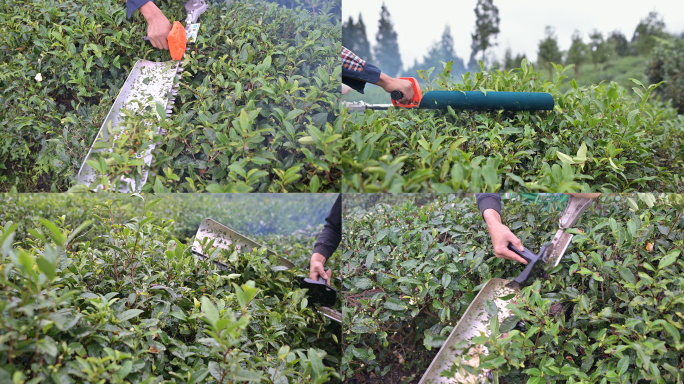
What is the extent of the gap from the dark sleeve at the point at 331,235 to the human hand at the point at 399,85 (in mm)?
679

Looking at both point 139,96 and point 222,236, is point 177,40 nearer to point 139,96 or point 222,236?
point 139,96

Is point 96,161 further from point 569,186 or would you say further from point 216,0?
point 569,186

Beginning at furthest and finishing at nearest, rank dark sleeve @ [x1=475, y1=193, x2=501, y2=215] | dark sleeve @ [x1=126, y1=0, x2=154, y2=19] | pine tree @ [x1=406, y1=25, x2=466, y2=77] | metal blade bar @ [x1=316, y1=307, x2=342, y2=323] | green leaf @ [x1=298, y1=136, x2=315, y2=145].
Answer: pine tree @ [x1=406, y1=25, x2=466, y2=77]
dark sleeve @ [x1=126, y1=0, x2=154, y2=19]
metal blade bar @ [x1=316, y1=307, x2=342, y2=323]
dark sleeve @ [x1=475, y1=193, x2=501, y2=215]
green leaf @ [x1=298, y1=136, x2=315, y2=145]

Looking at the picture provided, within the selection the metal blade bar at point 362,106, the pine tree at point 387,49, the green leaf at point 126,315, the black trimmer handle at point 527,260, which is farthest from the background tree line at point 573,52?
the green leaf at point 126,315

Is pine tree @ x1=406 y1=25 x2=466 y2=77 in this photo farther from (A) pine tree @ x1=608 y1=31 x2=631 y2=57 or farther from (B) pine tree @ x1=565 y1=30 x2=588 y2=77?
(A) pine tree @ x1=608 y1=31 x2=631 y2=57

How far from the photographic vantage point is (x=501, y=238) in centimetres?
141

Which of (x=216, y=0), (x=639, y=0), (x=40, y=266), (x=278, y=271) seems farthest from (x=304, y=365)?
(x=639, y=0)

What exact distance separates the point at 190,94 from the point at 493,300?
5.41 ft

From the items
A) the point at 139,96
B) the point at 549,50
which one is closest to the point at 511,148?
the point at 139,96

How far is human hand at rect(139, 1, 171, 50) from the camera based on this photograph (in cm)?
164

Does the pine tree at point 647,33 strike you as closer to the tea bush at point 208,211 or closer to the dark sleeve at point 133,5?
the tea bush at point 208,211

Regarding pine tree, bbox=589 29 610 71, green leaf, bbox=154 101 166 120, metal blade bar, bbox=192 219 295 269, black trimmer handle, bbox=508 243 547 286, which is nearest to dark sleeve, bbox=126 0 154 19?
green leaf, bbox=154 101 166 120

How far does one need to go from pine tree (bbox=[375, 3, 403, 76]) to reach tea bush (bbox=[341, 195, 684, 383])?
4.82 feet

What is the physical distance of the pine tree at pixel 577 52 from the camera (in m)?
3.12
